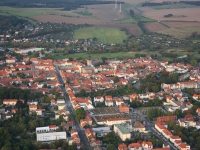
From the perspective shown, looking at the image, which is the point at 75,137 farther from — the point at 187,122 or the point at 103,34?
the point at 103,34

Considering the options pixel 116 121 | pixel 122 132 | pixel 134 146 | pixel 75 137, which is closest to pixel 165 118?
pixel 116 121

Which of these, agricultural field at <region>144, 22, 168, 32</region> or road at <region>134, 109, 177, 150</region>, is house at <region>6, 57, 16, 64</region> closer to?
road at <region>134, 109, 177, 150</region>

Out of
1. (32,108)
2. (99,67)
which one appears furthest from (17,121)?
(99,67)

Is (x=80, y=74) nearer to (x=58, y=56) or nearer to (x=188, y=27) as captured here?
(x=58, y=56)

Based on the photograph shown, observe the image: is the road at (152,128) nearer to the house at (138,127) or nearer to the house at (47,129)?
the house at (138,127)

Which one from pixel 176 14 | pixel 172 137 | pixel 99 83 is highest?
pixel 176 14

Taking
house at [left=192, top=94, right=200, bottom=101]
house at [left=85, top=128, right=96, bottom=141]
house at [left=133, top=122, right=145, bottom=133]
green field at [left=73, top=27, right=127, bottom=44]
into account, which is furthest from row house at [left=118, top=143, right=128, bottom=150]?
green field at [left=73, top=27, right=127, bottom=44]
